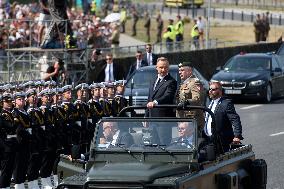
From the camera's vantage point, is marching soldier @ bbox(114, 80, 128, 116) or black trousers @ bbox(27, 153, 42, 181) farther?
marching soldier @ bbox(114, 80, 128, 116)

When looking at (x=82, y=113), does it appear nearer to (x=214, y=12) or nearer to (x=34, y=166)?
(x=34, y=166)

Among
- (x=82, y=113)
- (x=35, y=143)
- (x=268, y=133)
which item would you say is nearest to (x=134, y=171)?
(x=35, y=143)

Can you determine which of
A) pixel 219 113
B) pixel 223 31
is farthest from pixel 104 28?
pixel 219 113

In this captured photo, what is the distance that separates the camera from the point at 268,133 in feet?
88.2

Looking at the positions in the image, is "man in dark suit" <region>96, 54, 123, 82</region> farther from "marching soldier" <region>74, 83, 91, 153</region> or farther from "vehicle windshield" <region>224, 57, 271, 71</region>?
"marching soldier" <region>74, 83, 91, 153</region>

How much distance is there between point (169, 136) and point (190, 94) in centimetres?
287

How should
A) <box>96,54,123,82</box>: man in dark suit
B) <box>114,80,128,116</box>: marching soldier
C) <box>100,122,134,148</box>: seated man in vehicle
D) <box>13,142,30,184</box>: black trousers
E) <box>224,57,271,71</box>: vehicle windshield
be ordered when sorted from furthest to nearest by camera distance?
<box>224,57,271,71</box>: vehicle windshield
<box>96,54,123,82</box>: man in dark suit
<box>114,80,128,116</box>: marching soldier
<box>13,142,30,184</box>: black trousers
<box>100,122,134,148</box>: seated man in vehicle

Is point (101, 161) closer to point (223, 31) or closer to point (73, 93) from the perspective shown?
point (73, 93)

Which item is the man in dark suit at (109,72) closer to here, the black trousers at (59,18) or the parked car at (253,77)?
the black trousers at (59,18)

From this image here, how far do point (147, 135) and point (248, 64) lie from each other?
21.8m

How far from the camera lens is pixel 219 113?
618 inches

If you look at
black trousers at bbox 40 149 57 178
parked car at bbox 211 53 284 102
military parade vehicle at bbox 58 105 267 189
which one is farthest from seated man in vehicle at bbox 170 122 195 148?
parked car at bbox 211 53 284 102

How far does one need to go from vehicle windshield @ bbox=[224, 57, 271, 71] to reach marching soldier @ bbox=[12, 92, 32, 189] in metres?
17.7

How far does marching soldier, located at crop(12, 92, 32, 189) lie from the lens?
59.3 feet
